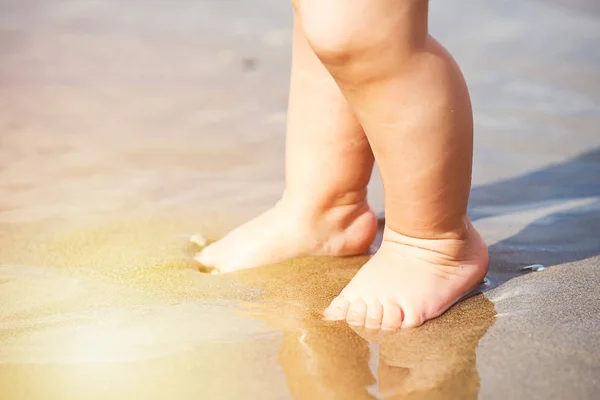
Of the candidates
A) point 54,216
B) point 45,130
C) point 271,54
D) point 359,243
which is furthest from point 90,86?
point 359,243

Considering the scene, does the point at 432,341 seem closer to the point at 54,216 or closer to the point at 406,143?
the point at 406,143

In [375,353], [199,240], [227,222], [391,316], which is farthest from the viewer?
[227,222]

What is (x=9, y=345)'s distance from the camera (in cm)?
103

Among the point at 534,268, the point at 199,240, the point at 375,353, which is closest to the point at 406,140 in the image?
the point at 375,353

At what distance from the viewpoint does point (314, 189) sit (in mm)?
1415

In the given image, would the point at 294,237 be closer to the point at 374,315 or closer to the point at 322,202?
the point at 322,202

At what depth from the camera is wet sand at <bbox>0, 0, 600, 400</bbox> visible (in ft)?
3.09

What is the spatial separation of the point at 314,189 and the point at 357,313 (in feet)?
1.14

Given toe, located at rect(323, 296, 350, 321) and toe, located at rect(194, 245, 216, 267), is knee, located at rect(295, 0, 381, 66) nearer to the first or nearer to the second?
toe, located at rect(323, 296, 350, 321)

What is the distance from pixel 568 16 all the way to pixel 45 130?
248 centimetres

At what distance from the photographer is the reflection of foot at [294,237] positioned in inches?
55.6

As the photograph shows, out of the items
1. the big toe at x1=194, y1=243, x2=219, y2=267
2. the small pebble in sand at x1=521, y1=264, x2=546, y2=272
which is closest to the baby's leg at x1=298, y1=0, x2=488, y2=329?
the small pebble in sand at x1=521, y1=264, x2=546, y2=272

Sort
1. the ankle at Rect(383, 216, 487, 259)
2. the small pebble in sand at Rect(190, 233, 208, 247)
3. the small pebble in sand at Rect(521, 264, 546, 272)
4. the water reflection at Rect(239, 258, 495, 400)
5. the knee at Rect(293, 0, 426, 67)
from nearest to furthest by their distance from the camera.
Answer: the water reflection at Rect(239, 258, 495, 400)
the knee at Rect(293, 0, 426, 67)
the ankle at Rect(383, 216, 487, 259)
the small pebble in sand at Rect(521, 264, 546, 272)
the small pebble in sand at Rect(190, 233, 208, 247)

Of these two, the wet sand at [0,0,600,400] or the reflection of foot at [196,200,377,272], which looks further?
the reflection of foot at [196,200,377,272]
